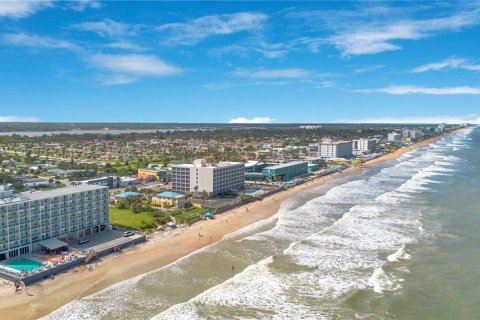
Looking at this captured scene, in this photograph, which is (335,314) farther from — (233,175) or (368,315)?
(233,175)

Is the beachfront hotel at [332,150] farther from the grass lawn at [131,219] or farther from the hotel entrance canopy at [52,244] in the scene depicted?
the hotel entrance canopy at [52,244]

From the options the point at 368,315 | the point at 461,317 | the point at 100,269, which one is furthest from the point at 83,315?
the point at 461,317

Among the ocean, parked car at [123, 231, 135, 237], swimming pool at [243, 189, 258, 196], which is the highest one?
swimming pool at [243, 189, 258, 196]

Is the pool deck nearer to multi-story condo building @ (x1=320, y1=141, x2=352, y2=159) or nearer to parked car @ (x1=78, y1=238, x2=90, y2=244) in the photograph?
parked car @ (x1=78, y1=238, x2=90, y2=244)

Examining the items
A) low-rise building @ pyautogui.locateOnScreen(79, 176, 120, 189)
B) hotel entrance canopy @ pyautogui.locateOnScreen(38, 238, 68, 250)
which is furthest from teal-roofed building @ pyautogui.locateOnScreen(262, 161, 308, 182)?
hotel entrance canopy @ pyautogui.locateOnScreen(38, 238, 68, 250)

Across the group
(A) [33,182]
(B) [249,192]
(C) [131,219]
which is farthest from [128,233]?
(A) [33,182]

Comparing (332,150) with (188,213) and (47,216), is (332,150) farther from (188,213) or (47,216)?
(47,216)
